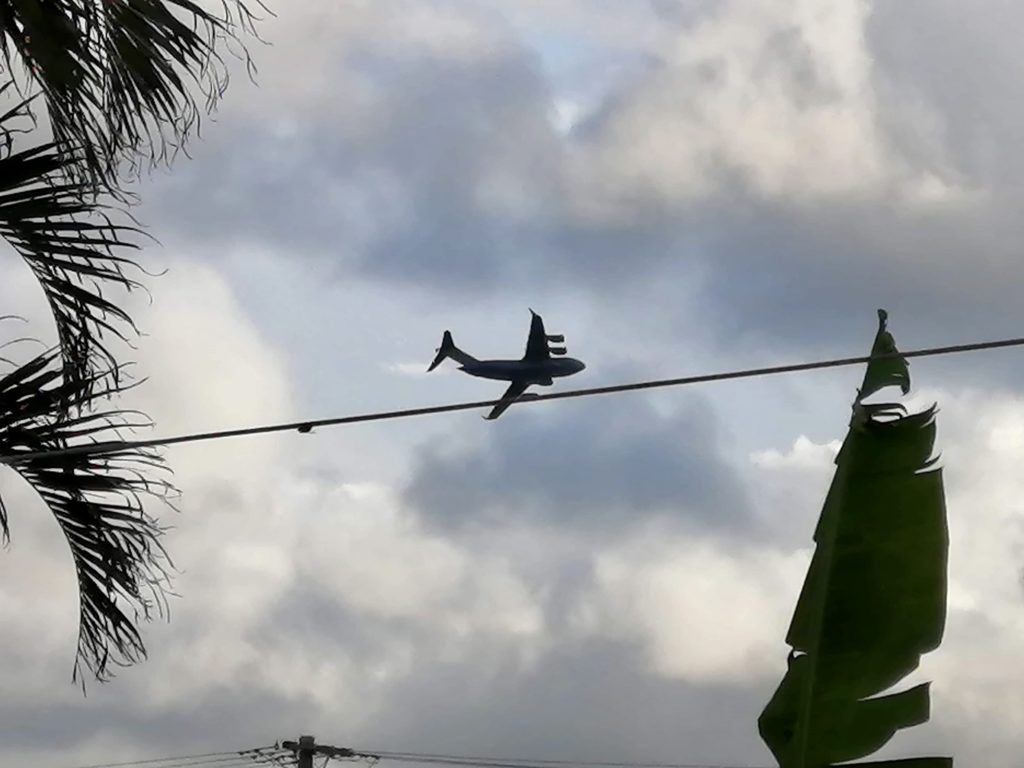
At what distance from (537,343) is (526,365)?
61mm

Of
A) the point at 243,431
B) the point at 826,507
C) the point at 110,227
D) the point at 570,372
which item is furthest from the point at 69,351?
the point at 826,507

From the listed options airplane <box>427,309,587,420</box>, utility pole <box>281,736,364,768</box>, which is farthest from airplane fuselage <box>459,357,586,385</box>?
utility pole <box>281,736,364,768</box>

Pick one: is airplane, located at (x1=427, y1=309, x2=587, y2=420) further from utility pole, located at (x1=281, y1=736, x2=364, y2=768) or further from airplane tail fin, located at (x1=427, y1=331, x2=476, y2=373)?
utility pole, located at (x1=281, y1=736, x2=364, y2=768)

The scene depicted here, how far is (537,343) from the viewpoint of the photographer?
4.18 m

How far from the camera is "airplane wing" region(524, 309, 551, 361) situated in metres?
4.18

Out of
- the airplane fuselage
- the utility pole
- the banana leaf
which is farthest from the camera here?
the utility pole

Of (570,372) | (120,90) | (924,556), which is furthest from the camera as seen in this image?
(120,90)

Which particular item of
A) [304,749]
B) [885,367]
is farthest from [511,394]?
[304,749]

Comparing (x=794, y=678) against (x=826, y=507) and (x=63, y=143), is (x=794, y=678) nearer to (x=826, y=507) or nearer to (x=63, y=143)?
(x=826, y=507)

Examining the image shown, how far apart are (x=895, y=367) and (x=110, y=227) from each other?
2682mm

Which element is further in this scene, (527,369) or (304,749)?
(304,749)

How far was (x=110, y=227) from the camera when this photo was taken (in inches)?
222

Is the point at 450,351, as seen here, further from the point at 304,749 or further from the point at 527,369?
the point at 304,749

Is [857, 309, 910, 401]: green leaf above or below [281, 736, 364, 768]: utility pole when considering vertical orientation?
below
